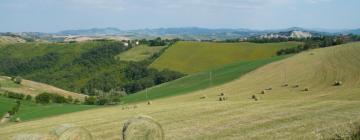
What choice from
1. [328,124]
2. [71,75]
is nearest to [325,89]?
[328,124]

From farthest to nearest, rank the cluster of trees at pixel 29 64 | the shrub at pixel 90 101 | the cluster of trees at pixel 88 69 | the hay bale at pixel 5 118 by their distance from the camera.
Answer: the cluster of trees at pixel 29 64, the cluster of trees at pixel 88 69, the shrub at pixel 90 101, the hay bale at pixel 5 118

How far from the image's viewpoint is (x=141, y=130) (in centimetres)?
1747

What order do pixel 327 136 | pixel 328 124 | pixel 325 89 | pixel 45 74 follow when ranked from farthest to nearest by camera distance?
pixel 45 74 < pixel 325 89 < pixel 328 124 < pixel 327 136

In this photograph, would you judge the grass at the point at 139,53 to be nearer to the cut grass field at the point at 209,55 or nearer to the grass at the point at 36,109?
the cut grass field at the point at 209,55

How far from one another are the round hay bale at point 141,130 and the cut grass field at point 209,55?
98405 mm

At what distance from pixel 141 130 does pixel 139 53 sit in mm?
142822

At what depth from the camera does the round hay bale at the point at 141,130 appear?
17.4m

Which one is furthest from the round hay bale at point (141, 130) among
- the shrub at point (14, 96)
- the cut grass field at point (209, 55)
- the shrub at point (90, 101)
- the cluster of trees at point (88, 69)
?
the cut grass field at point (209, 55)

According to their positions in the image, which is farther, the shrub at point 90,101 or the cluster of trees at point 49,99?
the shrub at point 90,101

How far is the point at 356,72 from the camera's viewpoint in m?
46.2

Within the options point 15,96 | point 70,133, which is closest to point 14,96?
point 15,96

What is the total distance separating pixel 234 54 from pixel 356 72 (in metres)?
79.2

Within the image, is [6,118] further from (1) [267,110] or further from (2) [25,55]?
(2) [25,55]

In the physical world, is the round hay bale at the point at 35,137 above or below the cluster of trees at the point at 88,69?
above
